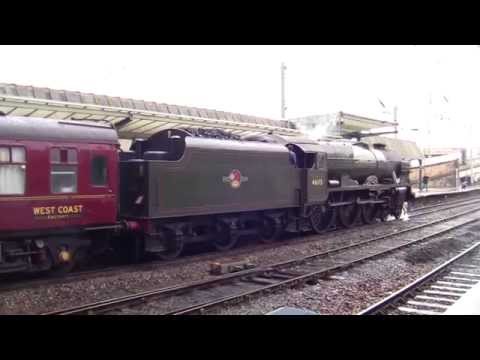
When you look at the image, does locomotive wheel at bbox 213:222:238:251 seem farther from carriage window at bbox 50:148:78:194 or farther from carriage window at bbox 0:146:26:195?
carriage window at bbox 0:146:26:195

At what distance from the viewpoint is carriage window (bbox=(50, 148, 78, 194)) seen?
8.59 metres

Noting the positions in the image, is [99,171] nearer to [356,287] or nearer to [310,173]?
[356,287]

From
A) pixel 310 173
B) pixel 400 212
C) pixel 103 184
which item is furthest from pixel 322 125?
pixel 103 184

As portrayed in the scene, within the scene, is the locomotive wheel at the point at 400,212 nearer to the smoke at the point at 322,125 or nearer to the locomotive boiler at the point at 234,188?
the locomotive boiler at the point at 234,188

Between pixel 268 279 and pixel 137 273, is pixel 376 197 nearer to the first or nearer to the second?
pixel 268 279

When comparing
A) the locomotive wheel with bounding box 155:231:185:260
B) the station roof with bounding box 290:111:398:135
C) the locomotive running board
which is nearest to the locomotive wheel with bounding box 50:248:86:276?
the locomotive wheel with bounding box 155:231:185:260

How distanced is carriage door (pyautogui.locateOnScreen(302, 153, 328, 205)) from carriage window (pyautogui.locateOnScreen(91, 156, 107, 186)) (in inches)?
269

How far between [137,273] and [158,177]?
2.13 m

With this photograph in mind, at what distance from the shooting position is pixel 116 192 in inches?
380

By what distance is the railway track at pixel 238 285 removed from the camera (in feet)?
22.7

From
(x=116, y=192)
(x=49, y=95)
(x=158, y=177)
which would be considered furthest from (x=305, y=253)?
(x=49, y=95)

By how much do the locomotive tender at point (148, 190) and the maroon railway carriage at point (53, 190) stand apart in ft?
0.06

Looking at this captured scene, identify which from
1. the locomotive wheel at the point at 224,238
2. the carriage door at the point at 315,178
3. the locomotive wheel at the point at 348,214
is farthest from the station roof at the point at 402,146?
the locomotive wheel at the point at 224,238

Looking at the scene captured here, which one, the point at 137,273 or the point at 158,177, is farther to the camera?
the point at 158,177
